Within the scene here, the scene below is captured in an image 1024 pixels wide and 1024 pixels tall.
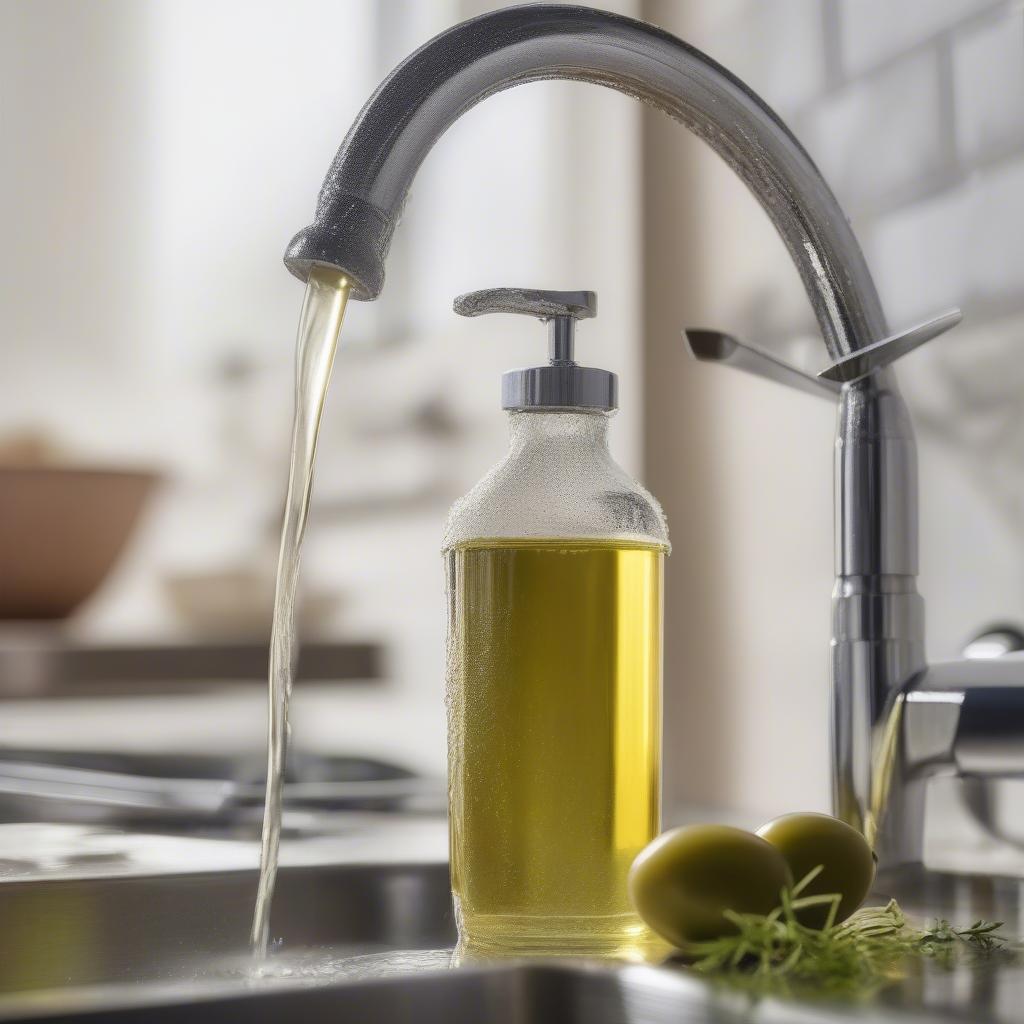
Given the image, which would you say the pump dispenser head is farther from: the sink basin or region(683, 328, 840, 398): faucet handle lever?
the sink basin

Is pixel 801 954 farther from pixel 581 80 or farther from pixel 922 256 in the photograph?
pixel 922 256

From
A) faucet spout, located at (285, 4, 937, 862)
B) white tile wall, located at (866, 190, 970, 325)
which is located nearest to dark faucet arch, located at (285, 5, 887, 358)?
faucet spout, located at (285, 4, 937, 862)

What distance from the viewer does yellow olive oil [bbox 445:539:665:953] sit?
48 cm

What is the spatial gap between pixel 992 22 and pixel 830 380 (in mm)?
403

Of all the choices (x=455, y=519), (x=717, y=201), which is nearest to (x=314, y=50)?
(x=717, y=201)

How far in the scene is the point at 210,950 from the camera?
23.4 inches

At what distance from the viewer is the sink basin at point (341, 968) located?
38 cm

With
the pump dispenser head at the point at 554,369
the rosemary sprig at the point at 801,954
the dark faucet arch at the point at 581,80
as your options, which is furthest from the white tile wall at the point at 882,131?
the rosemary sprig at the point at 801,954

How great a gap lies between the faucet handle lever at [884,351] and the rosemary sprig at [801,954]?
0.22 metres

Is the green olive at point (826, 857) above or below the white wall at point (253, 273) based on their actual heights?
below

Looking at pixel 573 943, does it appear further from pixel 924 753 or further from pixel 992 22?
pixel 992 22

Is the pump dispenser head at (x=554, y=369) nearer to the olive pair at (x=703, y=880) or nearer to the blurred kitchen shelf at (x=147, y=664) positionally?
the olive pair at (x=703, y=880)

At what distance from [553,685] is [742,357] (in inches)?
7.3

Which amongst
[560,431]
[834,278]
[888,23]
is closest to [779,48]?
[888,23]
